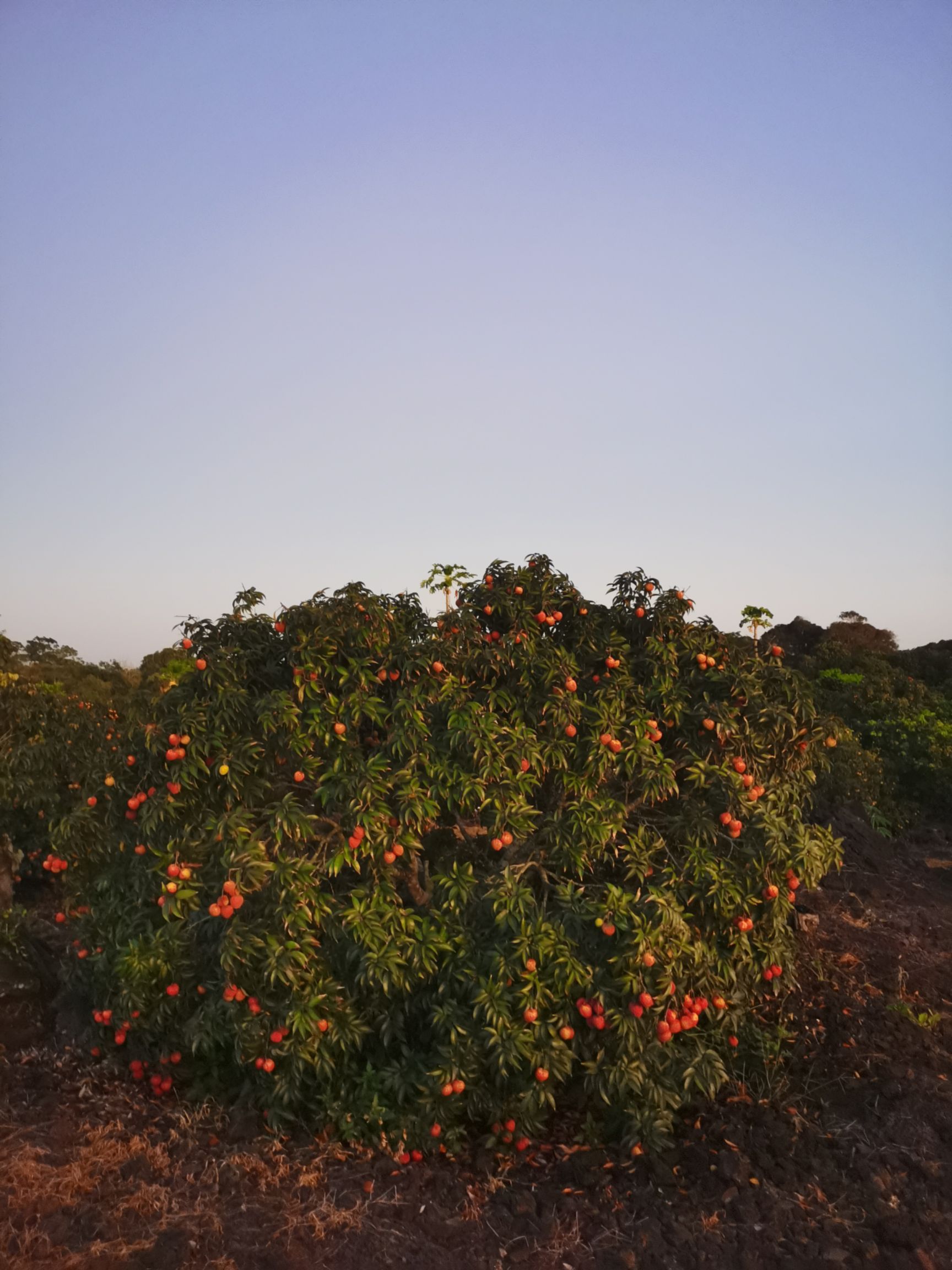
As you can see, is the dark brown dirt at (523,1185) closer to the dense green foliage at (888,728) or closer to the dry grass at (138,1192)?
the dry grass at (138,1192)

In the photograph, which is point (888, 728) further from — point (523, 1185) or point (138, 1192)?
point (138, 1192)

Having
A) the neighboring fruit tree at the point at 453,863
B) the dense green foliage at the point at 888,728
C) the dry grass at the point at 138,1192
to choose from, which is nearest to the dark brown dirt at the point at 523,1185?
the dry grass at the point at 138,1192

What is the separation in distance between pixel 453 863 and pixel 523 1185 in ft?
6.51

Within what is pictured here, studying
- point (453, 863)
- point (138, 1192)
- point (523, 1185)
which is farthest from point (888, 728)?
point (138, 1192)

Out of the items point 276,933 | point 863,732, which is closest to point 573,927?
point 276,933

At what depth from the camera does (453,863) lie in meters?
6.11

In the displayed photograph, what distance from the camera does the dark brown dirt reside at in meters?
4.96

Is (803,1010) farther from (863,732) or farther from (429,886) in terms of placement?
(863,732)

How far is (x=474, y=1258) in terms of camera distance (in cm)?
502

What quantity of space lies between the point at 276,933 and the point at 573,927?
186cm

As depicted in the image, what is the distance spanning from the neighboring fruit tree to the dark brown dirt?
0.30 meters

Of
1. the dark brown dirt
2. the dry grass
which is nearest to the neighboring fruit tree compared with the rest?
the dark brown dirt

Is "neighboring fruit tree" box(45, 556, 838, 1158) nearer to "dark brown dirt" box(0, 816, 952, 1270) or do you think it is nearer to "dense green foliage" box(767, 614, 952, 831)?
"dark brown dirt" box(0, 816, 952, 1270)

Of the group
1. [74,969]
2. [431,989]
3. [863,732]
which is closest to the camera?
[431,989]
